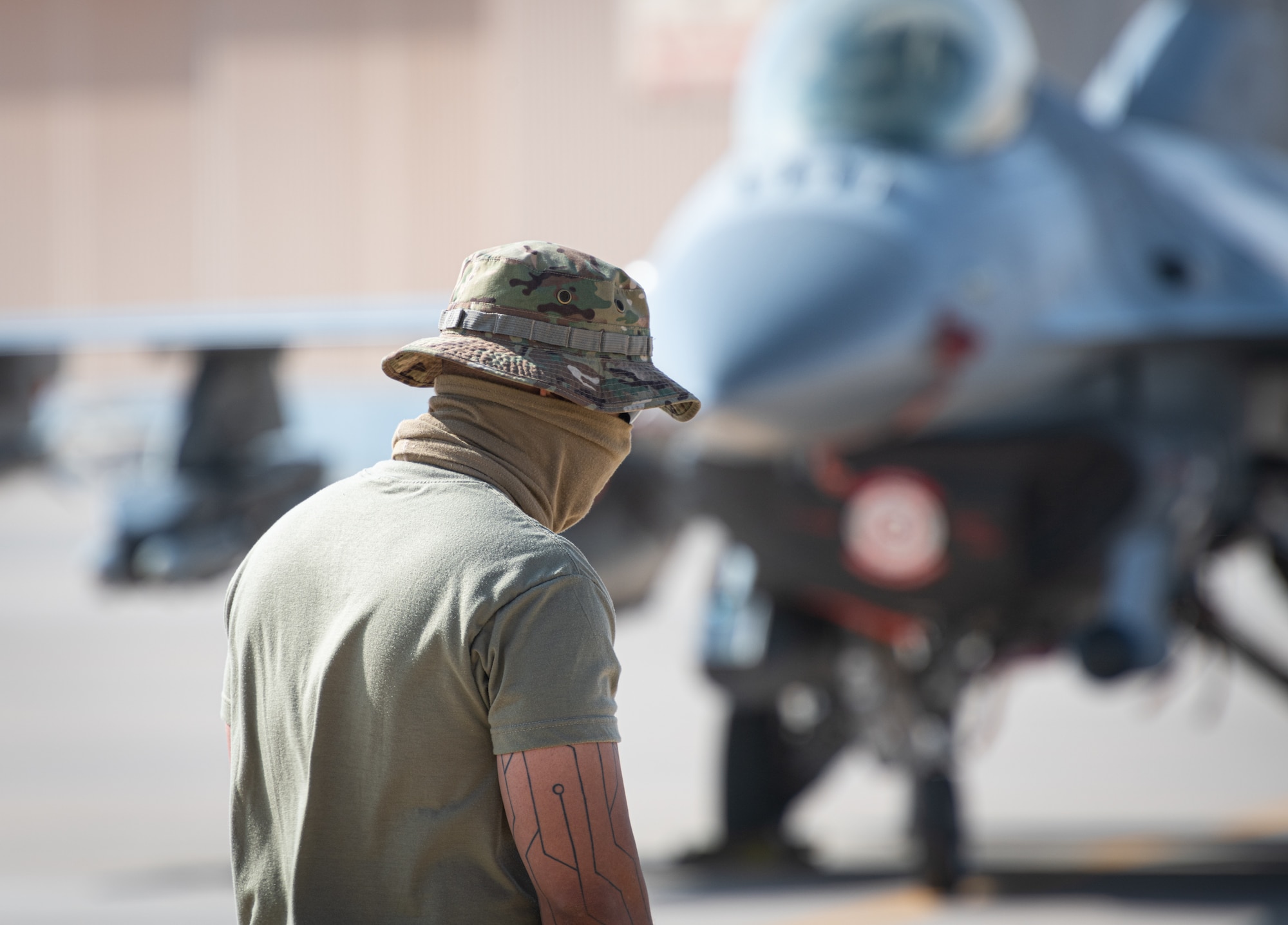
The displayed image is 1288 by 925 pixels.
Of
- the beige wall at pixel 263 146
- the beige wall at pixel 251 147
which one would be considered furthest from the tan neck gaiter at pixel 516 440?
the beige wall at pixel 251 147

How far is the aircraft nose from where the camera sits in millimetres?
4988

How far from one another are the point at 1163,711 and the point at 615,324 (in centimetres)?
1226

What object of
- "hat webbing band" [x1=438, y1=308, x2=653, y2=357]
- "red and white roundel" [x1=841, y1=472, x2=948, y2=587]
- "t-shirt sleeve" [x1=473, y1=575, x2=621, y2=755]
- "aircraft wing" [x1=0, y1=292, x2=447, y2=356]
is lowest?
"red and white roundel" [x1=841, y1=472, x2=948, y2=587]

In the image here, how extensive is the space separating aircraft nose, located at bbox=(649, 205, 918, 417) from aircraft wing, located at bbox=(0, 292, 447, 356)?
2294 millimetres

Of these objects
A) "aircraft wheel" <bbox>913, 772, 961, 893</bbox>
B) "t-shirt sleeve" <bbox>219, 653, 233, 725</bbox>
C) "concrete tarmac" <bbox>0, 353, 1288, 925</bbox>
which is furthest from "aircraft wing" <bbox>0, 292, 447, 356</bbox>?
"t-shirt sleeve" <bbox>219, 653, 233, 725</bbox>

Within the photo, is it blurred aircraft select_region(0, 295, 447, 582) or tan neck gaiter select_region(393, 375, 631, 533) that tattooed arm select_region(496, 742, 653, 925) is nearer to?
tan neck gaiter select_region(393, 375, 631, 533)

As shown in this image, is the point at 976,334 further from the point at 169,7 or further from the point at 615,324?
the point at 169,7

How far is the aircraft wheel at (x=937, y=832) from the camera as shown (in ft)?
22.0

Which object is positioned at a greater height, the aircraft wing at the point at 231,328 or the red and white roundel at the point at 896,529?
the aircraft wing at the point at 231,328

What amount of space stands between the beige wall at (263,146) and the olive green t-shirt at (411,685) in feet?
103

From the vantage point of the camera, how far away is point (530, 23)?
32.7 metres

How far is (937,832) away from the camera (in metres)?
6.80

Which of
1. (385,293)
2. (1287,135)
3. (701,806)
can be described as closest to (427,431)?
(1287,135)

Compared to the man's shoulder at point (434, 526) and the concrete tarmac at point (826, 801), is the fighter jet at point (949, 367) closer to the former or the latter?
the concrete tarmac at point (826, 801)
